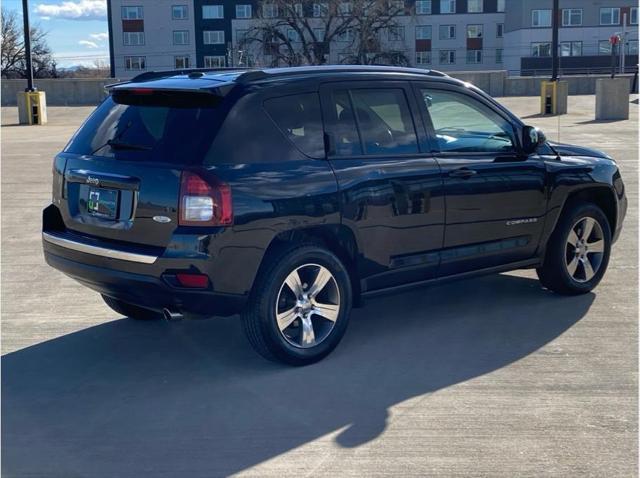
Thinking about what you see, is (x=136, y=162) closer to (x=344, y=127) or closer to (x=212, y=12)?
(x=344, y=127)

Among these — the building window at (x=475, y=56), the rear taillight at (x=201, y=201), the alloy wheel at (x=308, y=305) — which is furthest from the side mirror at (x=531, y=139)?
the building window at (x=475, y=56)

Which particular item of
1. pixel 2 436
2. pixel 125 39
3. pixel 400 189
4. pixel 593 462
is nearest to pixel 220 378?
pixel 2 436

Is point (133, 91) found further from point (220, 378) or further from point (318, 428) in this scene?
point (318, 428)

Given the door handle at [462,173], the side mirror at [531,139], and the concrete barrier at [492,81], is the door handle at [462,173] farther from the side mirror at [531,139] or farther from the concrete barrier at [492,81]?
the concrete barrier at [492,81]

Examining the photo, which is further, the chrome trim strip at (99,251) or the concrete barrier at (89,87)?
the concrete barrier at (89,87)

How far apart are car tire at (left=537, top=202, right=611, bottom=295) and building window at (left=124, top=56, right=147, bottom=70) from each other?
80663mm

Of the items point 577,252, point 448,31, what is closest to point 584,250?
point 577,252

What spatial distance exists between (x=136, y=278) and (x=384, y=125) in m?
2.05

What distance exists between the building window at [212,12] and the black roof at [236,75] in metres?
80.5

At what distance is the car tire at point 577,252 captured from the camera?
693cm

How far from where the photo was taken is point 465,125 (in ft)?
21.6

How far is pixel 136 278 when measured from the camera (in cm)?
512

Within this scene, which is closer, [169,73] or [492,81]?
[169,73]

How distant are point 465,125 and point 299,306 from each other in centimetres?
211
